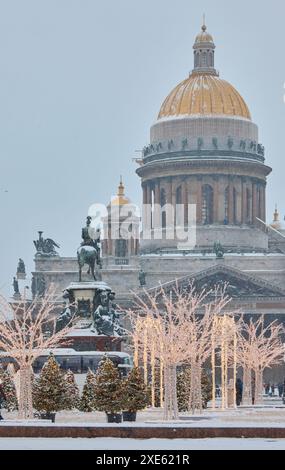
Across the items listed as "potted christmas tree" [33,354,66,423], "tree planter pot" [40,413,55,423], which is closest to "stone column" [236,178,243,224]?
"potted christmas tree" [33,354,66,423]

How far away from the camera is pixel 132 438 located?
36.2 meters

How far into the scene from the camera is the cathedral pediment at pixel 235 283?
123 meters

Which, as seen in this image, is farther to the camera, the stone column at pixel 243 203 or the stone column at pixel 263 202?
the stone column at pixel 263 202

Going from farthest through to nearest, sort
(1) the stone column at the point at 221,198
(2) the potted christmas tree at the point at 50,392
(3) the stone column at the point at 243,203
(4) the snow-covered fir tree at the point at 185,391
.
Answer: (3) the stone column at the point at 243,203 → (1) the stone column at the point at 221,198 → (4) the snow-covered fir tree at the point at 185,391 → (2) the potted christmas tree at the point at 50,392

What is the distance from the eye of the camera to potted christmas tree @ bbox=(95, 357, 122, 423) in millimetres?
42625

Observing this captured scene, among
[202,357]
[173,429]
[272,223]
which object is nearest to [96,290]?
[202,357]

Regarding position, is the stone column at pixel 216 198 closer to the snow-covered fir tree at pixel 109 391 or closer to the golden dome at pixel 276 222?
the golden dome at pixel 276 222

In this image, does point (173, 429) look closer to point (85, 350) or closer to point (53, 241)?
point (85, 350)

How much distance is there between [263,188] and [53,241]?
21379mm

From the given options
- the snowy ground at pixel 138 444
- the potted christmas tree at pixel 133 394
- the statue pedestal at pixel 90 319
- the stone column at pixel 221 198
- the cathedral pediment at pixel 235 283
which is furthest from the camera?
the stone column at pixel 221 198

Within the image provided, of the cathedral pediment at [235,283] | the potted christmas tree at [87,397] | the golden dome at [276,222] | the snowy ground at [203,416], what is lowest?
the snowy ground at [203,416]

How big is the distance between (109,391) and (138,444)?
857cm

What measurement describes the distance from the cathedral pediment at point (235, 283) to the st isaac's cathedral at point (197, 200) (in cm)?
307

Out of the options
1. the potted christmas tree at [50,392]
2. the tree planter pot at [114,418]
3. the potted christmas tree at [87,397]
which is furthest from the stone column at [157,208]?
the tree planter pot at [114,418]
